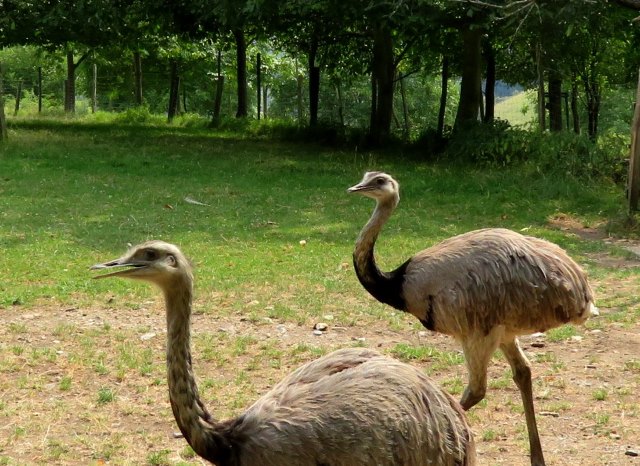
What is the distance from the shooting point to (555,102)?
899 inches

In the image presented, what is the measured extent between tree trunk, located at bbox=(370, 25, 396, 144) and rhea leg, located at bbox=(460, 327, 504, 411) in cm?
1622

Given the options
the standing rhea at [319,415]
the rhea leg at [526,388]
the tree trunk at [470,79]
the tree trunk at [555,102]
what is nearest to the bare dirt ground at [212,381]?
the rhea leg at [526,388]

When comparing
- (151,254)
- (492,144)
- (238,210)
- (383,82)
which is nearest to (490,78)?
(383,82)

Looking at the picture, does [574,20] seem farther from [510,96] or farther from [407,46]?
[510,96]

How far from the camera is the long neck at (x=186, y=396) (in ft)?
11.9

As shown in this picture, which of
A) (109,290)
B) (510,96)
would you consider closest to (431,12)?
(109,290)

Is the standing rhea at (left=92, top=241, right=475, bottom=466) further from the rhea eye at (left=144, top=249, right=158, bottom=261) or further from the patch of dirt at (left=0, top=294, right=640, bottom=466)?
the patch of dirt at (left=0, top=294, right=640, bottom=466)

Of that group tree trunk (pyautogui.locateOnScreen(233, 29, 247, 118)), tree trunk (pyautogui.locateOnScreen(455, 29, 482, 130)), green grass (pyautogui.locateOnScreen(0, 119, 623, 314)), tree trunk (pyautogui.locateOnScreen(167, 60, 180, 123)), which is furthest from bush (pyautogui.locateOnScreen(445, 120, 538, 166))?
tree trunk (pyautogui.locateOnScreen(167, 60, 180, 123))

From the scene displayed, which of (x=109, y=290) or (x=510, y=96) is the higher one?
(x=510, y=96)

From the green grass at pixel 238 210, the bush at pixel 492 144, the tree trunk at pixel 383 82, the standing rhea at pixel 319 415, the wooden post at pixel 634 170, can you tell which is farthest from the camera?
the tree trunk at pixel 383 82

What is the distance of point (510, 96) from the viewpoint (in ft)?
235

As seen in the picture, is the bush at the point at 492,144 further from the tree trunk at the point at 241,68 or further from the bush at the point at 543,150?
the tree trunk at the point at 241,68

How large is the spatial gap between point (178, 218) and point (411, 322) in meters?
5.23

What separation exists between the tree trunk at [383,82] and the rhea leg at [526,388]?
15959 mm
